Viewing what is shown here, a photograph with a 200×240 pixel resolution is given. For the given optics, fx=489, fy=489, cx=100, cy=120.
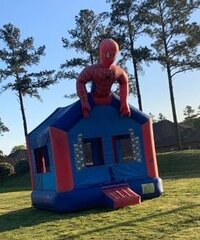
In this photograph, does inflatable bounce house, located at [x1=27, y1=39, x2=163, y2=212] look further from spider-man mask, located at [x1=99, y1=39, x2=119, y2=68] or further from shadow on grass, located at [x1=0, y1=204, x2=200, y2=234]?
shadow on grass, located at [x1=0, y1=204, x2=200, y2=234]

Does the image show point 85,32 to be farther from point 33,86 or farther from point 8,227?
point 8,227

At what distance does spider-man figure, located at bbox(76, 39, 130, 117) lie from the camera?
11453mm

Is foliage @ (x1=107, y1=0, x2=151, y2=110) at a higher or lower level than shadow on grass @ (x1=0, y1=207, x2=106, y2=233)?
higher

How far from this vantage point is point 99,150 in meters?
12.6

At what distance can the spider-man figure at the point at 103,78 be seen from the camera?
11.5 meters

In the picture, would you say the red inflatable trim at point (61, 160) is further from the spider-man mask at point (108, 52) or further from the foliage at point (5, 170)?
the foliage at point (5, 170)

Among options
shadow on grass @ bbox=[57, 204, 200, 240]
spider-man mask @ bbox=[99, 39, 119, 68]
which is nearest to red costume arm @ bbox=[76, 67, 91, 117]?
spider-man mask @ bbox=[99, 39, 119, 68]

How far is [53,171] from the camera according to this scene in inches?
451

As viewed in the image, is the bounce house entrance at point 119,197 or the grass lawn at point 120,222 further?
the bounce house entrance at point 119,197

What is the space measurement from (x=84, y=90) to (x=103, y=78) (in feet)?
1.76

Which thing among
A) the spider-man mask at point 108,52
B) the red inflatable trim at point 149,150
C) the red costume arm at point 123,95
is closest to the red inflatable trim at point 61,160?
the red costume arm at point 123,95

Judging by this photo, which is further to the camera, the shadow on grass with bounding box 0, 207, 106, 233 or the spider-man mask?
the spider-man mask

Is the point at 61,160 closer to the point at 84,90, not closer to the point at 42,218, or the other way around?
the point at 42,218

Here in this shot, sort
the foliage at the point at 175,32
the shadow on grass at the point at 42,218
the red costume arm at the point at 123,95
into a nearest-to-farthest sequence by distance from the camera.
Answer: the shadow on grass at the point at 42,218, the red costume arm at the point at 123,95, the foliage at the point at 175,32
